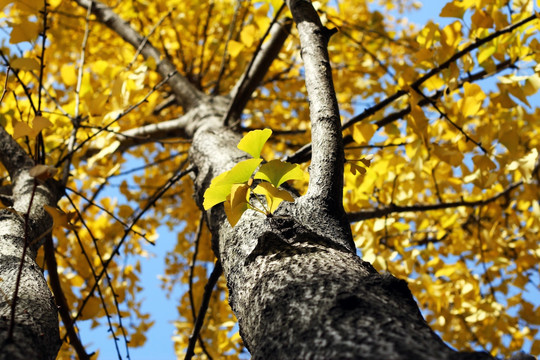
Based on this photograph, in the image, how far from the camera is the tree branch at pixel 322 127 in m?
0.75

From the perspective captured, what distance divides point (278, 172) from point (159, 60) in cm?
163

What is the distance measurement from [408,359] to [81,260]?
5.63 feet

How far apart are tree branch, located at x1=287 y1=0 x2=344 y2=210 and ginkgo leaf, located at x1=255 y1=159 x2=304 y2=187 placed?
0.28 ft

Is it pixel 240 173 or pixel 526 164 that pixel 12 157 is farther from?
pixel 526 164

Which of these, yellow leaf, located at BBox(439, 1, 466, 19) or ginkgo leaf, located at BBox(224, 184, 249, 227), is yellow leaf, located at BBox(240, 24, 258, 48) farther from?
ginkgo leaf, located at BBox(224, 184, 249, 227)

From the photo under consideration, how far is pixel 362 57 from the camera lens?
3328mm

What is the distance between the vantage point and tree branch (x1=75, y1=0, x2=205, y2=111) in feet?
6.60

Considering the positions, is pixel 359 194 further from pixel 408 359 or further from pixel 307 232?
pixel 408 359

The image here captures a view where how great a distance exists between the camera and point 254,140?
66 centimetres

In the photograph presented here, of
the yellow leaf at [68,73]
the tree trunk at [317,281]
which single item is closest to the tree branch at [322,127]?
the tree trunk at [317,281]

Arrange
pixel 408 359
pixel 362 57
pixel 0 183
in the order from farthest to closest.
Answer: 1. pixel 362 57
2. pixel 0 183
3. pixel 408 359

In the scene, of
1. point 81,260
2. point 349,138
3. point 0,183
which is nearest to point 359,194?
point 349,138

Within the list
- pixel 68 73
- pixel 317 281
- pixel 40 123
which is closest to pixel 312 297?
pixel 317 281

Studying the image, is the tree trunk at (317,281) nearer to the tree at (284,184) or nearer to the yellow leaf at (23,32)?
the tree at (284,184)
